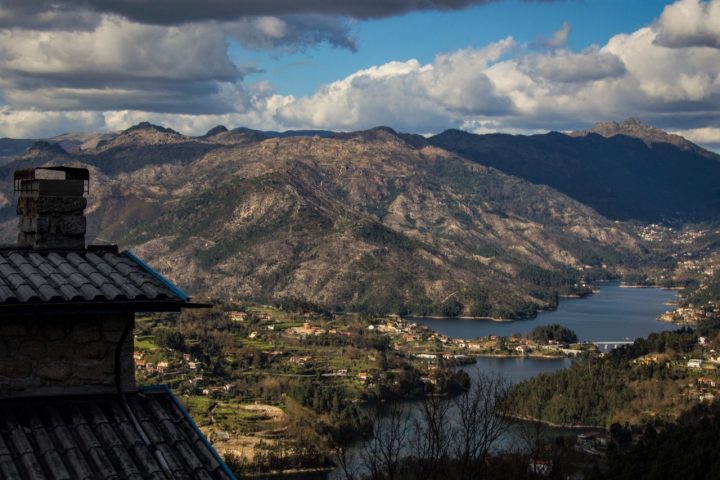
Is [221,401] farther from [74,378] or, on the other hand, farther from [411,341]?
[74,378]

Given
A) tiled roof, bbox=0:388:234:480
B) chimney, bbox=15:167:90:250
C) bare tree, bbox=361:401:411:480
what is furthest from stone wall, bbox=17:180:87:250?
bare tree, bbox=361:401:411:480

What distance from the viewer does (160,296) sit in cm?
912

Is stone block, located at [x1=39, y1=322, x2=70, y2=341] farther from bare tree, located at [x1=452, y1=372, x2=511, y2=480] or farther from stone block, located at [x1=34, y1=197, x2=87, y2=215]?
bare tree, located at [x1=452, y1=372, x2=511, y2=480]

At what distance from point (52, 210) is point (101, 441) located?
294cm

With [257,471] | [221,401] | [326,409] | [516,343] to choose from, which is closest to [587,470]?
[257,471]

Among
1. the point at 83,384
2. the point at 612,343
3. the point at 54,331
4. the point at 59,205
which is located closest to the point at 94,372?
the point at 83,384

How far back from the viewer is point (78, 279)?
9039mm

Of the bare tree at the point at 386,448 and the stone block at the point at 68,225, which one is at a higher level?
the stone block at the point at 68,225

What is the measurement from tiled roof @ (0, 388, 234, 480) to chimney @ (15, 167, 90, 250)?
6.70 feet

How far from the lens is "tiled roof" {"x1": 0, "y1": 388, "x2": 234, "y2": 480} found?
796cm

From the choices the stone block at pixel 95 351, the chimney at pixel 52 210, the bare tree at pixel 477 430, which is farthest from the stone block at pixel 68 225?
the bare tree at pixel 477 430

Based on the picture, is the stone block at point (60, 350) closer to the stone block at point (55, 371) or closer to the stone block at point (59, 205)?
the stone block at point (55, 371)

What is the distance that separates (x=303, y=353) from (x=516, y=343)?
46263 mm

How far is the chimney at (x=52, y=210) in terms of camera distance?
1006 centimetres
